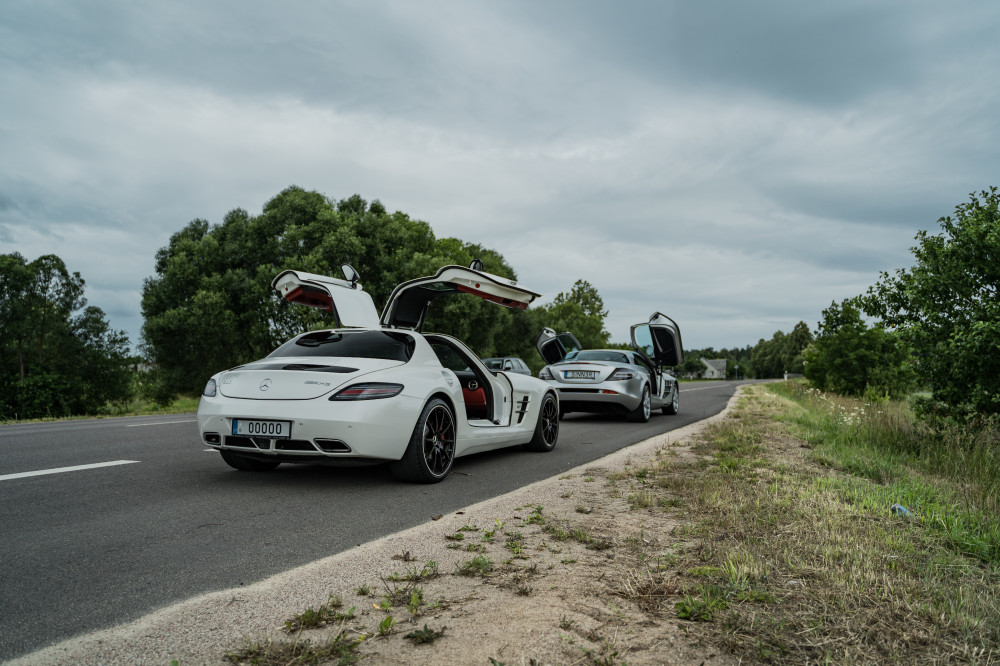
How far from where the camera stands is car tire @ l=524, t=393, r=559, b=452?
828 cm

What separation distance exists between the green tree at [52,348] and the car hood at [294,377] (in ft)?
94.8

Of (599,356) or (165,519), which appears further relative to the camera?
(599,356)

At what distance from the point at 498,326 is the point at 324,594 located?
3800 cm

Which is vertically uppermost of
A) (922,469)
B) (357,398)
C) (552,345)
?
(552,345)

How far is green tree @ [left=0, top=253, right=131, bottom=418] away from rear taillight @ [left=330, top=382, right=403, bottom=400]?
29.7 meters

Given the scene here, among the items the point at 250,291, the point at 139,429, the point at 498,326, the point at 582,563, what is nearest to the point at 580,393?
the point at 139,429

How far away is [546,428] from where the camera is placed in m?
8.54

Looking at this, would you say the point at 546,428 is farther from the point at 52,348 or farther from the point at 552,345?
the point at 52,348

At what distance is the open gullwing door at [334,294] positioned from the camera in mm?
7031

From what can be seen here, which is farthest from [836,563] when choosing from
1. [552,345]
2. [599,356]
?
[599,356]

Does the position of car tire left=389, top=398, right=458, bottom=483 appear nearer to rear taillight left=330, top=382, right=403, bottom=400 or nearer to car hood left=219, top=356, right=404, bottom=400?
rear taillight left=330, top=382, right=403, bottom=400

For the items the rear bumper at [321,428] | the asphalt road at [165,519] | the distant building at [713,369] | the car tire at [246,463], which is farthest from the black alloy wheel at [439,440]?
the distant building at [713,369]

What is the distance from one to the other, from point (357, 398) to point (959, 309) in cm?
764

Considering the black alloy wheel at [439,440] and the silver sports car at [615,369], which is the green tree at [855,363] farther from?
the black alloy wheel at [439,440]
